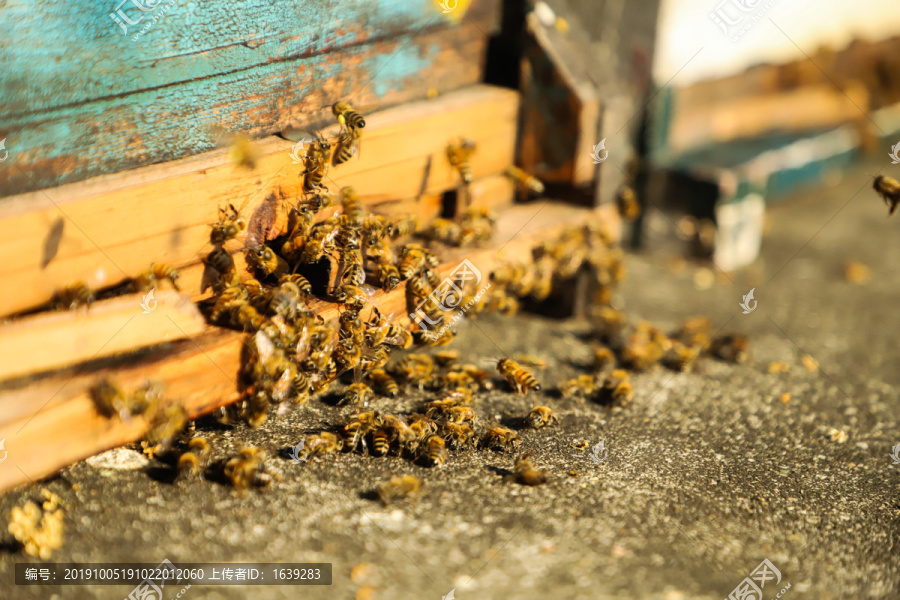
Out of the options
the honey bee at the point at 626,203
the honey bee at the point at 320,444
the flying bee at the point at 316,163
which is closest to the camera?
the honey bee at the point at 320,444

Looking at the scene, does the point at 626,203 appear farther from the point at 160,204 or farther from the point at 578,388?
the point at 160,204

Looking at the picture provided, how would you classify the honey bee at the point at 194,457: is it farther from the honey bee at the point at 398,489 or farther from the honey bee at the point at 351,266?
the honey bee at the point at 351,266

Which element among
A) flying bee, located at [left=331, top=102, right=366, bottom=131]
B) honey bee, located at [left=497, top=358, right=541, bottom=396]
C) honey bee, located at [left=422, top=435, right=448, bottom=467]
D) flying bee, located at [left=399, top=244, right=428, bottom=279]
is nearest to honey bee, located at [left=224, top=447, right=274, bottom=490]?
honey bee, located at [left=422, top=435, right=448, bottom=467]

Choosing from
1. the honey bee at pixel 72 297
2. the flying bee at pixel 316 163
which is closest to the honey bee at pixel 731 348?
the flying bee at pixel 316 163

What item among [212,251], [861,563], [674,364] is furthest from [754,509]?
[212,251]

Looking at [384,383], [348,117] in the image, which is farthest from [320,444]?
[348,117]

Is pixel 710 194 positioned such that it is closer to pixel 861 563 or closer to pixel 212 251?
pixel 861 563
